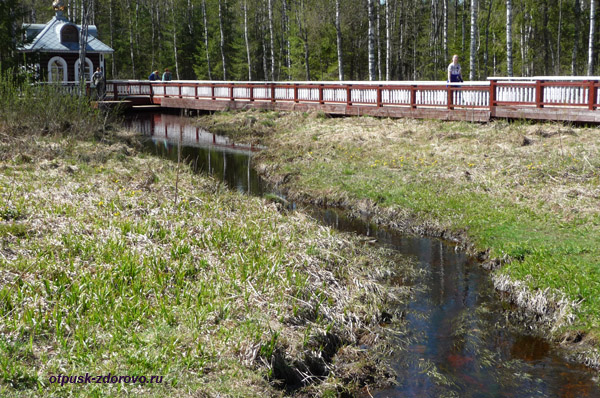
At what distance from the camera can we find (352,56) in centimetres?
4588

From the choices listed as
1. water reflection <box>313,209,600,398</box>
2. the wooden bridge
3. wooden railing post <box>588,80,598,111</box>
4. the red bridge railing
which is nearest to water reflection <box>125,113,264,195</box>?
the wooden bridge

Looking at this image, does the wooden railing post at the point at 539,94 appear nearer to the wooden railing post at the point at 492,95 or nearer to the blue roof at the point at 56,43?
the wooden railing post at the point at 492,95

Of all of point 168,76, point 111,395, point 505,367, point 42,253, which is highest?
point 168,76

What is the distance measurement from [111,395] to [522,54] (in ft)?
130

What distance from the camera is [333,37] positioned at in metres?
40.7

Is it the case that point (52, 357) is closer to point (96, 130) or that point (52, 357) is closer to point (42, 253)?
point (42, 253)

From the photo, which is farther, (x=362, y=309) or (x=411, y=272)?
(x=411, y=272)

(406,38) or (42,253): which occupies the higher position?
(406,38)

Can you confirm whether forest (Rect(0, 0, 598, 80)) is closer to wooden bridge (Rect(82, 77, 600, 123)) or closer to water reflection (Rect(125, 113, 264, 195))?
wooden bridge (Rect(82, 77, 600, 123))

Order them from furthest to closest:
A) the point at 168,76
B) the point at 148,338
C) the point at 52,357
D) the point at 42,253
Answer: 1. the point at 168,76
2. the point at 42,253
3. the point at 148,338
4. the point at 52,357

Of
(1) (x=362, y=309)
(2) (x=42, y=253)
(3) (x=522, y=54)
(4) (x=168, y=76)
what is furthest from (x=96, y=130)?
(3) (x=522, y=54)

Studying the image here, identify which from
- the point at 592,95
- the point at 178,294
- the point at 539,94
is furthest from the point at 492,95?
the point at 178,294

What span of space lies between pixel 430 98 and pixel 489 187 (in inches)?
327

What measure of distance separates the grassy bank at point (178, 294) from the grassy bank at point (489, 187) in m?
1.72
